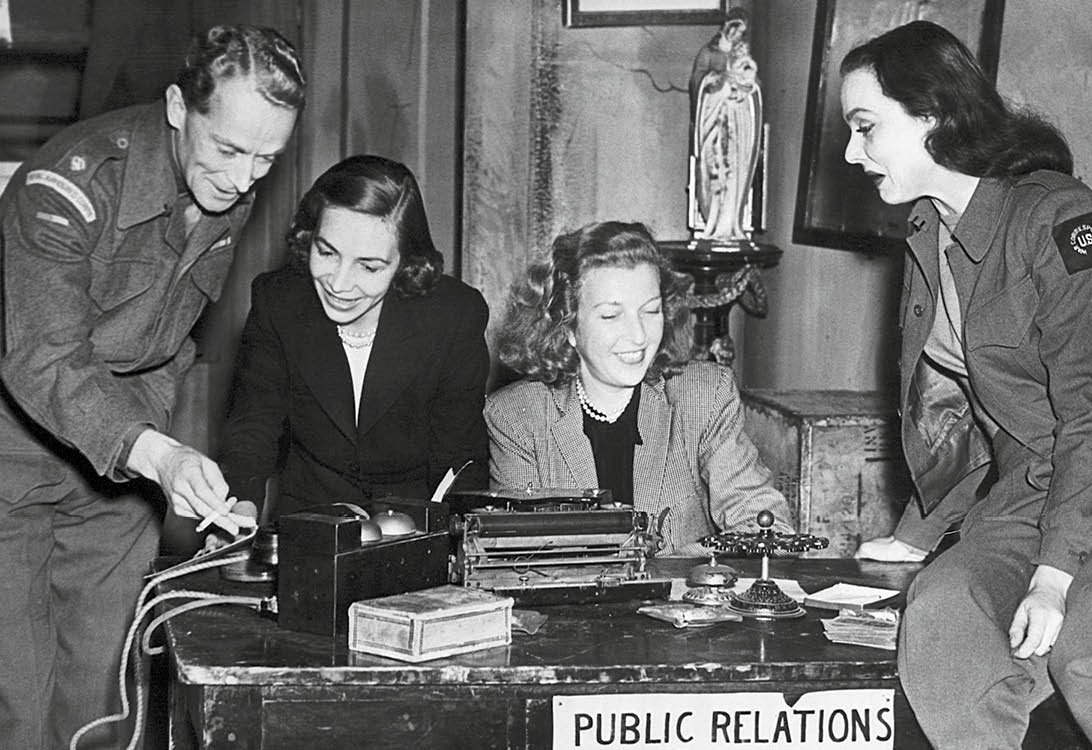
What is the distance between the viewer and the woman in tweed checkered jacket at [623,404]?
10.9 feet

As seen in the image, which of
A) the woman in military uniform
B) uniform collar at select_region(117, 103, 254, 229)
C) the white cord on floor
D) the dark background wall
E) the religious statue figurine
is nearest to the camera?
the woman in military uniform

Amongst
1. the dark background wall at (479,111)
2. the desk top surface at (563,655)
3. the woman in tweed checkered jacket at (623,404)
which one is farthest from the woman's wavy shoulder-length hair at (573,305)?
the dark background wall at (479,111)

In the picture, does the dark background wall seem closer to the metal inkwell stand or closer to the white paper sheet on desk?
the white paper sheet on desk

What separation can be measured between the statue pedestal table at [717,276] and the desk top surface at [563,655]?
3.38 m

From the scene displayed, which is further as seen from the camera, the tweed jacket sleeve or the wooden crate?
the wooden crate

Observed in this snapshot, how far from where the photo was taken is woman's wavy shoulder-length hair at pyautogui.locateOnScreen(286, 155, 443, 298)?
3328mm

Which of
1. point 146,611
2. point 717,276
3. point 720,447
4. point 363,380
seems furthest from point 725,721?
point 717,276

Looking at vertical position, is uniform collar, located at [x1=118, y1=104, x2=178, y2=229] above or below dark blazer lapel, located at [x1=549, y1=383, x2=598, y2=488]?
above

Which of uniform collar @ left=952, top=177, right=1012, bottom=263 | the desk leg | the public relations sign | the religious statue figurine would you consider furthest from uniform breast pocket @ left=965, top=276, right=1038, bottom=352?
the religious statue figurine

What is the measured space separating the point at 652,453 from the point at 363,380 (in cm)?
71

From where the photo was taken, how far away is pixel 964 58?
2.74 metres

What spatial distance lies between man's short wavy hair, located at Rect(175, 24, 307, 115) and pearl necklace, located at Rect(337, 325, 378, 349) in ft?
2.19

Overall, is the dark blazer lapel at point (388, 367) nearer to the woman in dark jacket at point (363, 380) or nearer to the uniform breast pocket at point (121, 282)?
the woman in dark jacket at point (363, 380)

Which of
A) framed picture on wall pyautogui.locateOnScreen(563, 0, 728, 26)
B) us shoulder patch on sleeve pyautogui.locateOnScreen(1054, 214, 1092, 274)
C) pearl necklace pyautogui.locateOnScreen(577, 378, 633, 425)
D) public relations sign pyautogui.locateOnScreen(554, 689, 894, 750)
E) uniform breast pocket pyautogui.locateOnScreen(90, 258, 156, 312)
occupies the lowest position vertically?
public relations sign pyautogui.locateOnScreen(554, 689, 894, 750)
